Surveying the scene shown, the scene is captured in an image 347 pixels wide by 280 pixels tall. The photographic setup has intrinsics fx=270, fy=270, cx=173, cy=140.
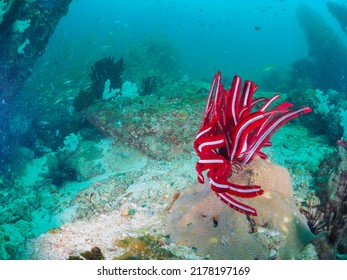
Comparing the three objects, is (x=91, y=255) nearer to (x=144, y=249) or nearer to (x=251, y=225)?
(x=144, y=249)

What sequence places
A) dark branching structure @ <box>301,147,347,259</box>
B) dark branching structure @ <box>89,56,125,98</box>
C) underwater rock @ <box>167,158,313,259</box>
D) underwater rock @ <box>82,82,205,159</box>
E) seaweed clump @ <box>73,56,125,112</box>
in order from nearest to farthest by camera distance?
1. dark branching structure @ <box>301,147,347,259</box>
2. underwater rock @ <box>167,158,313,259</box>
3. underwater rock @ <box>82,82,205,159</box>
4. seaweed clump @ <box>73,56,125,112</box>
5. dark branching structure @ <box>89,56,125,98</box>

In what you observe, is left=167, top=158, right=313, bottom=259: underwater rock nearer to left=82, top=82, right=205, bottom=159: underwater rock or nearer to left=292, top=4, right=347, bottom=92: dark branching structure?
left=82, top=82, right=205, bottom=159: underwater rock

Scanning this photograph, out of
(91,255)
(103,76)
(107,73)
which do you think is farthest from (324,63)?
(91,255)

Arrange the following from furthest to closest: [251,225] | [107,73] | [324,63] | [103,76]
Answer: [324,63]
[107,73]
[103,76]
[251,225]

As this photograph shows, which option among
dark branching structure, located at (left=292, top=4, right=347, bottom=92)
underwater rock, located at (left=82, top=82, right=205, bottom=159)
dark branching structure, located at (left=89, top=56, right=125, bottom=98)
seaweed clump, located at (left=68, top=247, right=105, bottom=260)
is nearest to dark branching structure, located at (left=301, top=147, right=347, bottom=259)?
seaweed clump, located at (left=68, top=247, right=105, bottom=260)

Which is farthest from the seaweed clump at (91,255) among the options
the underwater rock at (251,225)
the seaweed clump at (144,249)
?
the underwater rock at (251,225)

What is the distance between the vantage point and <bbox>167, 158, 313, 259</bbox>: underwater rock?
244 cm

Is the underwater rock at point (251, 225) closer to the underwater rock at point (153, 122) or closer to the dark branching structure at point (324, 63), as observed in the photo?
the underwater rock at point (153, 122)

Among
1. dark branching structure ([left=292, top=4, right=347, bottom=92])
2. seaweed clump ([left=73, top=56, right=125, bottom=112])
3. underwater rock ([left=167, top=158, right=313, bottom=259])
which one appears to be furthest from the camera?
dark branching structure ([left=292, top=4, right=347, bottom=92])

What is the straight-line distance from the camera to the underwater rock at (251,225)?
244cm

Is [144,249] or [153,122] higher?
[144,249]

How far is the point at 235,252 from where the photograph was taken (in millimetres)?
2400

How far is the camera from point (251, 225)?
2.55m
